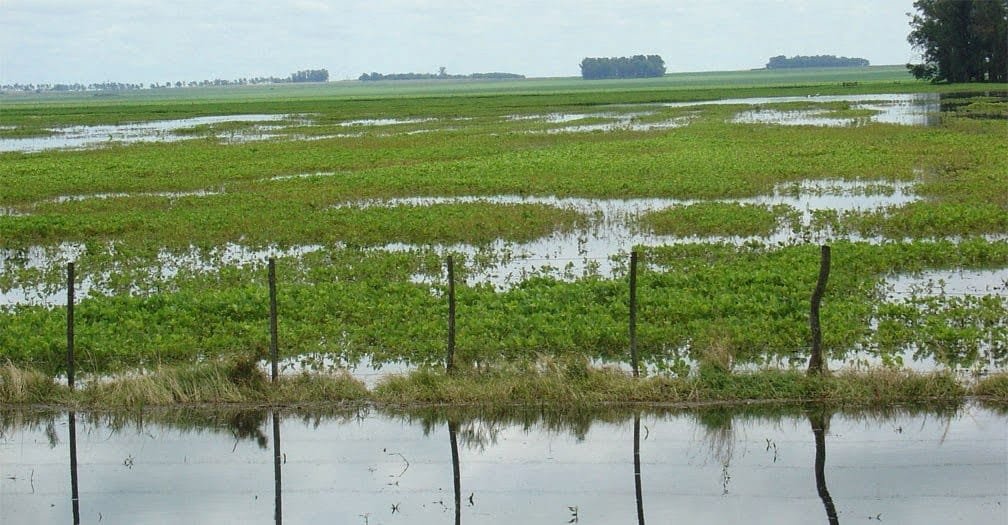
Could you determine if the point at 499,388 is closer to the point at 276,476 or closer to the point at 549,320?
the point at 276,476

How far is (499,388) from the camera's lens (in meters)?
12.9

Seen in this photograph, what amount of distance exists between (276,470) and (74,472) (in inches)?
86.2

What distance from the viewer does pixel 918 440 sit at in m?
11.8

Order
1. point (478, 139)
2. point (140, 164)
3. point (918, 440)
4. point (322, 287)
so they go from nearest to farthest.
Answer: point (918, 440), point (322, 287), point (140, 164), point (478, 139)

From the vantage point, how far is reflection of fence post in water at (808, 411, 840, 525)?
10.0 metres

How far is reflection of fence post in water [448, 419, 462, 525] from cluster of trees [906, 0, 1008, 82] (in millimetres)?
102707

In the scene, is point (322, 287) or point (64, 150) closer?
point (322, 287)

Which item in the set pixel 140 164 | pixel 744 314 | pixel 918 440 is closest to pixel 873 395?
pixel 918 440

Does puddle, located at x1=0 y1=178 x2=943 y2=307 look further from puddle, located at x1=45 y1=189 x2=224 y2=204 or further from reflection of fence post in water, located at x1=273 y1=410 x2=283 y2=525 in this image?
reflection of fence post in water, located at x1=273 y1=410 x2=283 y2=525

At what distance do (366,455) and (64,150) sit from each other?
160 feet

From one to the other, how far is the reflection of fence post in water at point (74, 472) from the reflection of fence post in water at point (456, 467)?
3565mm

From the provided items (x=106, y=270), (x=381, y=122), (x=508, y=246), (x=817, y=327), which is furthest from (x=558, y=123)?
(x=817, y=327)

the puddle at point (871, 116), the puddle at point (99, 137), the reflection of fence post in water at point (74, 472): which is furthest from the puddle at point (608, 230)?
the puddle at point (99, 137)

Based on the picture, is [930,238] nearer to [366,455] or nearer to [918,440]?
[918,440]
